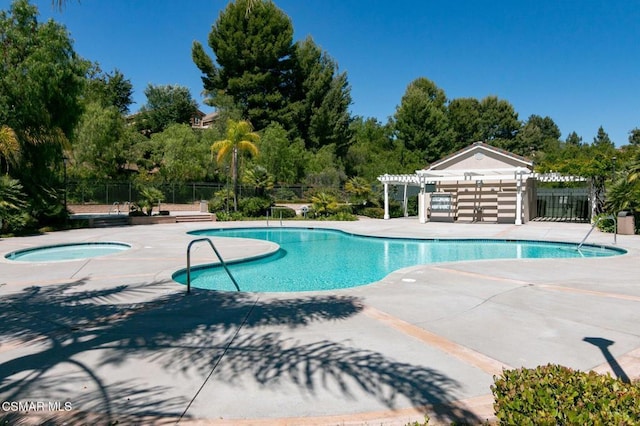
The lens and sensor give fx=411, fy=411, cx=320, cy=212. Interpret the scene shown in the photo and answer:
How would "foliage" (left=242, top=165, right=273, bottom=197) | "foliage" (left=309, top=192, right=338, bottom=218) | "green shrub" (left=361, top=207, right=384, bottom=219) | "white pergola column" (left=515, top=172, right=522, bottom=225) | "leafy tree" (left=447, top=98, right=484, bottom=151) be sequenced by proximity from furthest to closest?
"leafy tree" (left=447, top=98, right=484, bottom=151) → "foliage" (left=242, top=165, right=273, bottom=197) → "green shrub" (left=361, top=207, right=384, bottom=219) → "foliage" (left=309, top=192, right=338, bottom=218) → "white pergola column" (left=515, top=172, right=522, bottom=225)

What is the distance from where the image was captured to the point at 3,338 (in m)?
4.85

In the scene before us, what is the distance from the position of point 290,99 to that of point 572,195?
87.7 feet

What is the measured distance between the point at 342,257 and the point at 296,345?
896 centimetres

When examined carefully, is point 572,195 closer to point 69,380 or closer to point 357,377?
point 357,377

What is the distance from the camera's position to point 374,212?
26375mm

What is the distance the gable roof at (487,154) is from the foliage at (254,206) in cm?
1063

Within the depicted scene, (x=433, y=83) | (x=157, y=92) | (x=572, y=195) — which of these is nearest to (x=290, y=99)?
(x=157, y=92)

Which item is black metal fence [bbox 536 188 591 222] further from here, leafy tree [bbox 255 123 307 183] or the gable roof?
leafy tree [bbox 255 123 307 183]

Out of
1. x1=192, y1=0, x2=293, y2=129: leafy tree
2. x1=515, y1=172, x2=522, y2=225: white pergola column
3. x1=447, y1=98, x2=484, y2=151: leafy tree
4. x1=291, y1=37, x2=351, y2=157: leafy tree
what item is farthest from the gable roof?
x1=447, y1=98, x2=484, y2=151: leafy tree

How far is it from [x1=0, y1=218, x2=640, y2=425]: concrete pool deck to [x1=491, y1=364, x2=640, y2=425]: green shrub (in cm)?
84

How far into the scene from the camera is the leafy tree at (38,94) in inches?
631

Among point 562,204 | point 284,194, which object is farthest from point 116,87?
point 562,204

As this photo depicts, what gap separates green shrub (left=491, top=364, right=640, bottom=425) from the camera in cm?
208

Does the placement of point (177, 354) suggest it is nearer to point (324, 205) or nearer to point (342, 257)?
point (342, 257)
